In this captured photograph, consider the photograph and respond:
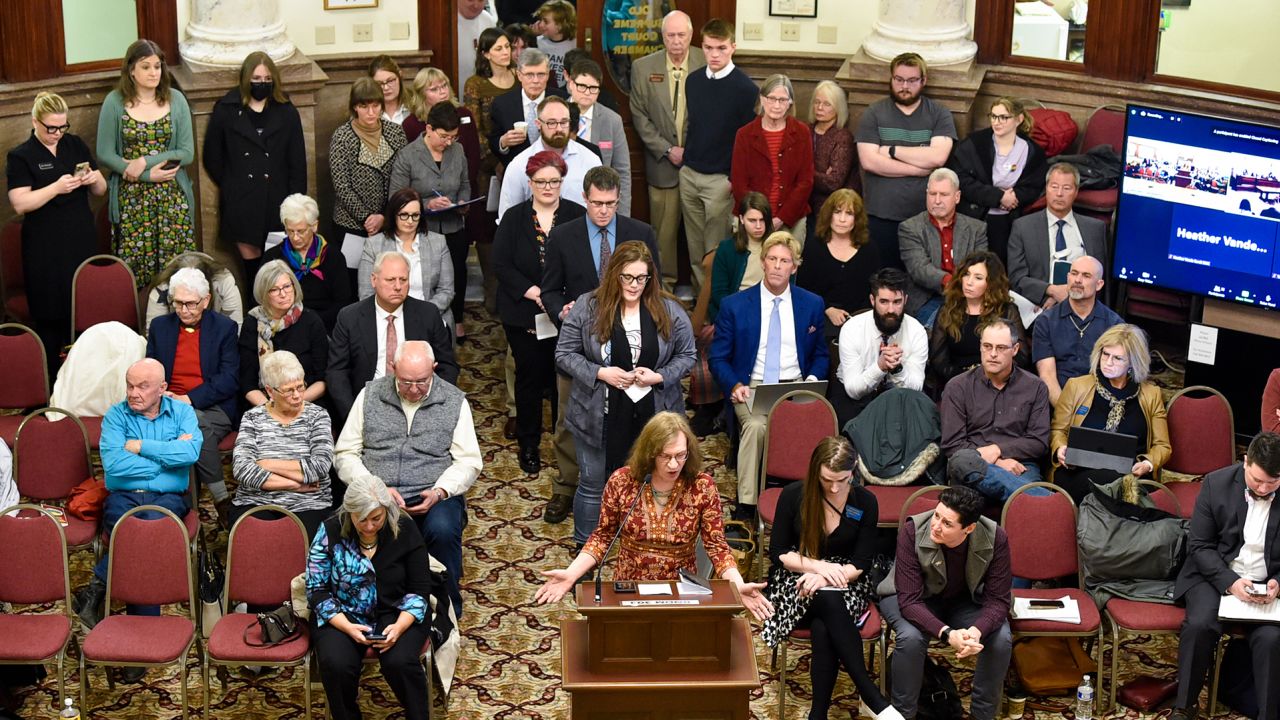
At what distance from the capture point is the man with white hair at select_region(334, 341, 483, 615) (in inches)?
296

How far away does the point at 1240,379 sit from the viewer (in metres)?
9.60

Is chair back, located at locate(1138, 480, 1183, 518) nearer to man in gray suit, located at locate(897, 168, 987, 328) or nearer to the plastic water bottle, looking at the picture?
Answer: the plastic water bottle

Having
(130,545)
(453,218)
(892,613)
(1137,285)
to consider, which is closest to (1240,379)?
(1137,285)

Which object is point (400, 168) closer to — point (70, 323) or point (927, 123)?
point (70, 323)

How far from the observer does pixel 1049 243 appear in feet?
31.1

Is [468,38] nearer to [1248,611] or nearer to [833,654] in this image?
[833,654]

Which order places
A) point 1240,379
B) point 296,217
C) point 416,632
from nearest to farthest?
point 416,632 < point 296,217 < point 1240,379

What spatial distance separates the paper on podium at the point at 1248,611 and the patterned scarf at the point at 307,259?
4.82 meters

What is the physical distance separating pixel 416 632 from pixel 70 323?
3.64 metres

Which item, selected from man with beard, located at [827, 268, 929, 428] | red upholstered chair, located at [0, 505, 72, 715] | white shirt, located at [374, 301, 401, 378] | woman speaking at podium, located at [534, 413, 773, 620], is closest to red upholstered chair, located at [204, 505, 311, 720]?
red upholstered chair, located at [0, 505, 72, 715]

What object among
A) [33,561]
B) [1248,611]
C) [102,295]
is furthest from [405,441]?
[1248,611]

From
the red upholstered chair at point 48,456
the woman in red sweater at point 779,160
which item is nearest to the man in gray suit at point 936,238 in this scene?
the woman in red sweater at point 779,160

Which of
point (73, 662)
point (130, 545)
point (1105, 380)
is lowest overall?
point (73, 662)

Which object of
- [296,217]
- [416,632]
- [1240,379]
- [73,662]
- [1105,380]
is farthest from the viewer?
[1240,379]
